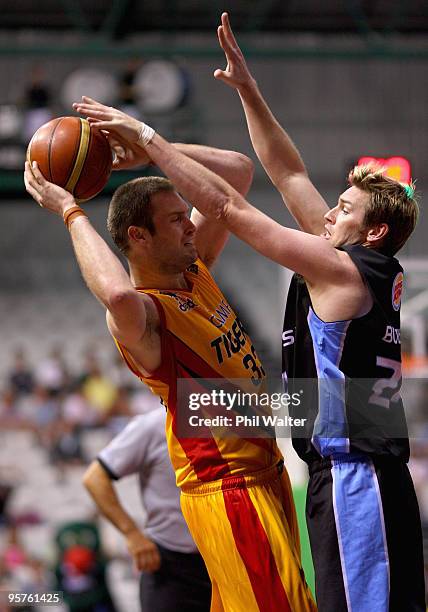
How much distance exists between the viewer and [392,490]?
318cm

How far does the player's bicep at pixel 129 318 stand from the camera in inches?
125

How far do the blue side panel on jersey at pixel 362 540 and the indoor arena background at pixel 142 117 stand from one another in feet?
31.7

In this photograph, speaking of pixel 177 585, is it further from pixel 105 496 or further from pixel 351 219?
pixel 351 219

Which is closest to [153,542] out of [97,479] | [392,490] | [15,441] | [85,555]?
[97,479]

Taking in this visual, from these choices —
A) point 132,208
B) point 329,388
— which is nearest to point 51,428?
point 132,208

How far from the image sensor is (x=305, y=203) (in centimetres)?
383

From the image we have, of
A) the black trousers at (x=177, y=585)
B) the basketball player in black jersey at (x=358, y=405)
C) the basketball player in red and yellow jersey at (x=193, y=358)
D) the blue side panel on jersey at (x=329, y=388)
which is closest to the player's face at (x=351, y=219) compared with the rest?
the basketball player in black jersey at (x=358, y=405)

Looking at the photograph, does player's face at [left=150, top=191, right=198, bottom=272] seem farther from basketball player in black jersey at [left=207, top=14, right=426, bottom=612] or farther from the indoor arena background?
the indoor arena background

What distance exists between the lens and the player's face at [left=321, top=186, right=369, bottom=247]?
3.35 metres

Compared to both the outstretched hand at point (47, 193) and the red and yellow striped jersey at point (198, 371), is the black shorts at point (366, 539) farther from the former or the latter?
the outstretched hand at point (47, 193)

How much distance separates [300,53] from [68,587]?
7.65 meters

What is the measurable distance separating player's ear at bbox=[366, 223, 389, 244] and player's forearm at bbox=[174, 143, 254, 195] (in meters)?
0.81

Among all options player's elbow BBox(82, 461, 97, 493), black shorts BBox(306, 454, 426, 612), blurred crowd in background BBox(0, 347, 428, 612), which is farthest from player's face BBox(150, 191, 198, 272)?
blurred crowd in background BBox(0, 347, 428, 612)

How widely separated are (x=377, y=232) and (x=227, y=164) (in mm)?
893
